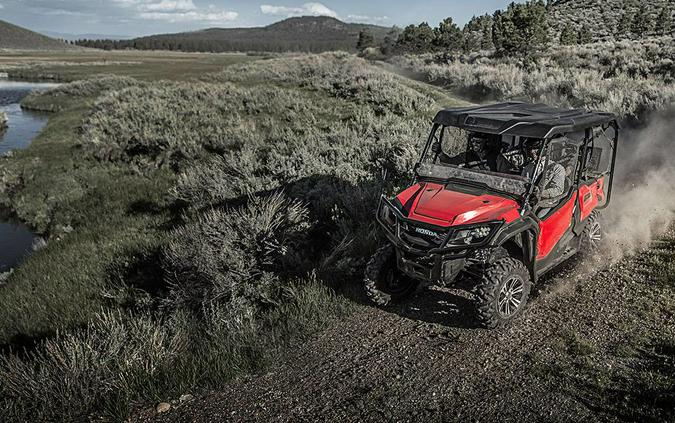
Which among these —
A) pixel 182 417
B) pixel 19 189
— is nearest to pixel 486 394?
pixel 182 417

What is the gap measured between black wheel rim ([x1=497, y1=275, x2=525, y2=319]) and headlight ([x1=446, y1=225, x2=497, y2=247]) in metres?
0.56

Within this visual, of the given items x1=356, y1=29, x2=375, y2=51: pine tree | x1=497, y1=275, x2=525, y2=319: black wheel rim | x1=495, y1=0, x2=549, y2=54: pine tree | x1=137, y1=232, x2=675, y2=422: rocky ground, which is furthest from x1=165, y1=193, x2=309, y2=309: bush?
x1=356, y1=29, x2=375, y2=51: pine tree

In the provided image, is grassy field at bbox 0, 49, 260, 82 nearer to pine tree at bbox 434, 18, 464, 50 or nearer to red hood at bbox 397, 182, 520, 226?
pine tree at bbox 434, 18, 464, 50

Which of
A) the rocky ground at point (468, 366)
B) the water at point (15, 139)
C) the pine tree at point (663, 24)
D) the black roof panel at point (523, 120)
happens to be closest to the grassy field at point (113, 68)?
the water at point (15, 139)

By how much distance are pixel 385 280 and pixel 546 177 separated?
7.53 feet

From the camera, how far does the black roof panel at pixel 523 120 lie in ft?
17.2

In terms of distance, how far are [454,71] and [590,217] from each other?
27.9m

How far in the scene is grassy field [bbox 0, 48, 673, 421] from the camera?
4.77 meters

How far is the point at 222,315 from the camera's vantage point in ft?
20.1

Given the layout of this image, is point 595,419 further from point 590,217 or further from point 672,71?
point 672,71

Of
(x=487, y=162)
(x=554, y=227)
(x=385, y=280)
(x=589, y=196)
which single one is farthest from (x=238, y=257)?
(x=589, y=196)

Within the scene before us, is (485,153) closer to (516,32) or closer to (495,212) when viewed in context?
(495,212)

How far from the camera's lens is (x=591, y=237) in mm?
6926

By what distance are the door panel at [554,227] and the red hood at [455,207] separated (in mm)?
599
